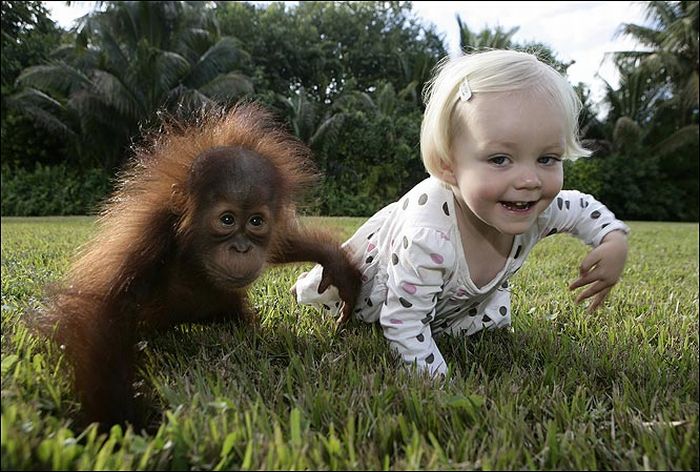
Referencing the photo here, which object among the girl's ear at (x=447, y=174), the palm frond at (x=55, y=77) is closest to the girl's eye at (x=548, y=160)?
the girl's ear at (x=447, y=174)

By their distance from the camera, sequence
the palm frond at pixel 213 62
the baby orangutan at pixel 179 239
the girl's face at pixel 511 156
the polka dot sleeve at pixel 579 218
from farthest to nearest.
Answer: the palm frond at pixel 213 62 → the polka dot sleeve at pixel 579 218 → the girl's face at pixel 511 156 → the baby orangutan at pixel 179 239

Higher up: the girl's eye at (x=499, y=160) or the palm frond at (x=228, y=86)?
the girl's eye at (x=499, y=160)

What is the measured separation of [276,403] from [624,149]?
29568 mm

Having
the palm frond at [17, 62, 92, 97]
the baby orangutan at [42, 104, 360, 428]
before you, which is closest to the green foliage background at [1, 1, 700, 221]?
the palm frond at [17, 62, 92, 97]

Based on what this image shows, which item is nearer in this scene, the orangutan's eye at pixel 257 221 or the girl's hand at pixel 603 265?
the orangutan's eye at pixel 257 221

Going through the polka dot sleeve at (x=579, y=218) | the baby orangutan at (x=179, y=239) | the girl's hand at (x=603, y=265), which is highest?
the baby orangutan at (x=179, y=239)

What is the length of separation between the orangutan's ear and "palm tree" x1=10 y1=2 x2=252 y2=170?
17.8 meters

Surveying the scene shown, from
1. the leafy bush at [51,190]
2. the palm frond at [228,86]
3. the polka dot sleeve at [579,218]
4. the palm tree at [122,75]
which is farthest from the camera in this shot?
the leafy bush at [51,190]

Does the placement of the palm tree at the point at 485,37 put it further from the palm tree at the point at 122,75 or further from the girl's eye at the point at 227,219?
the girl's eye at the point at 227,219

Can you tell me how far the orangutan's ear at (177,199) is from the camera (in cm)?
221

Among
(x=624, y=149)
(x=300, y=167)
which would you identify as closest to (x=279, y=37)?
(x=624, y=149)

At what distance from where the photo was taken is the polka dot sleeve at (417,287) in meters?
2.28

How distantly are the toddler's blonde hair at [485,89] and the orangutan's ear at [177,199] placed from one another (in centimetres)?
92

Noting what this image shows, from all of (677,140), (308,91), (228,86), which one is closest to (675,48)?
(677,140)
